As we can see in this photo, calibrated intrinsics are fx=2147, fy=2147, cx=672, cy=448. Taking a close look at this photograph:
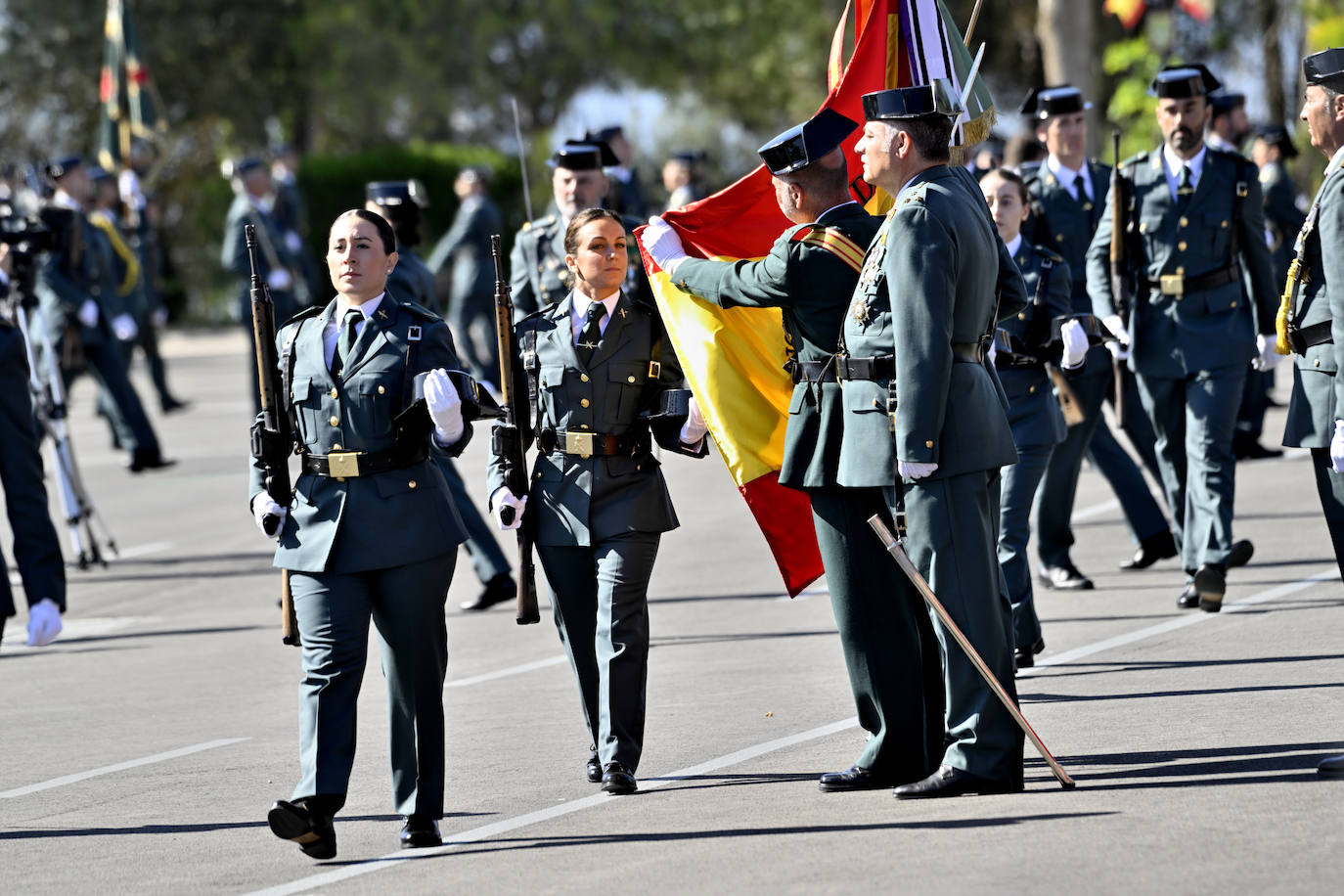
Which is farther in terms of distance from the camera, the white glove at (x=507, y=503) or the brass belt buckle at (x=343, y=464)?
the white glove at (x=507, y=503)

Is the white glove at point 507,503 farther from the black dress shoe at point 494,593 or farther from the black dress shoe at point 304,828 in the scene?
the black dress shoe at point 494,593

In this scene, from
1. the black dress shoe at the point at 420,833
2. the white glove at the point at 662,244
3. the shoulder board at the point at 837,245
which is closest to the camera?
the black dress shoe at the point at 420,833

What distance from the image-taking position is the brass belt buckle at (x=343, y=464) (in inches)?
262

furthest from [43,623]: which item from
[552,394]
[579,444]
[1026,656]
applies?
[1026,656]

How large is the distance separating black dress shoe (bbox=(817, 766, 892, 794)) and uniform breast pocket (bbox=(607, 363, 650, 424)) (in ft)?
4.78

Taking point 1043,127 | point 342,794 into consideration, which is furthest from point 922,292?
point 1043,127

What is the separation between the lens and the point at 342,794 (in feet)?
21.2

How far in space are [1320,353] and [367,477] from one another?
325 centimetres

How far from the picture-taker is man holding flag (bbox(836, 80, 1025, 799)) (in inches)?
255

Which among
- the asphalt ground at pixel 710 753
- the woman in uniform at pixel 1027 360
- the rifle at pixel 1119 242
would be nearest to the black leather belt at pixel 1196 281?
the rifle at pixel 1119 242

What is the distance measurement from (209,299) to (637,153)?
10.0 meters

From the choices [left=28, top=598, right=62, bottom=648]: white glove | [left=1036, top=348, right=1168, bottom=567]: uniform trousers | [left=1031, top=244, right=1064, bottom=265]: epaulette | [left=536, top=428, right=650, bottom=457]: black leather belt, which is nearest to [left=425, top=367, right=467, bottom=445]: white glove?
[left=536, top=428, right=650, bottom=457]: black leather belt

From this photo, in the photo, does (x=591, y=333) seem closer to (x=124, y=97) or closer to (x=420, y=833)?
(x=420, y=833)

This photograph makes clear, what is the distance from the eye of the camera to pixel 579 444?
7.45 m
